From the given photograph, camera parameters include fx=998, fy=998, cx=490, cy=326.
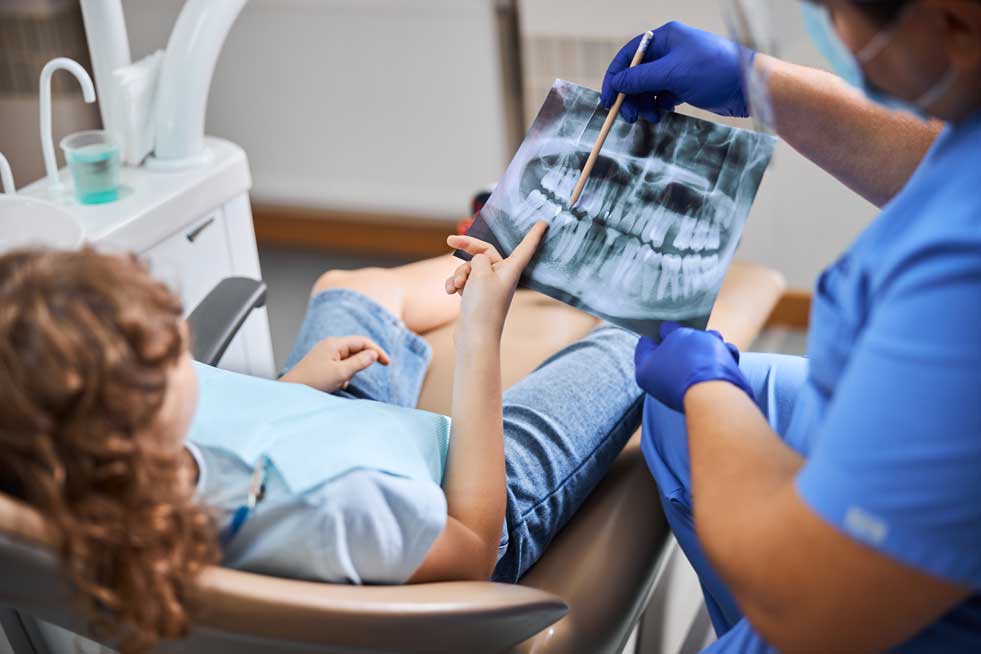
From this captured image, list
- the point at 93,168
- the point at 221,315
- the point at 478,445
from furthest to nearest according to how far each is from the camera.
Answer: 1. the point at 93,168
2. the point at 221,315
3. the point at 478,445

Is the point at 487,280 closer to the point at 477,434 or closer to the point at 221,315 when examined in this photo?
the point at 477,434

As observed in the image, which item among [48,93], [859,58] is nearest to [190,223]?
[48,93]

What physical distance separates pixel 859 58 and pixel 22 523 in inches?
24.9

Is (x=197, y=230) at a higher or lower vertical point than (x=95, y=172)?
lower

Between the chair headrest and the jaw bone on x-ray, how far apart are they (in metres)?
0.53

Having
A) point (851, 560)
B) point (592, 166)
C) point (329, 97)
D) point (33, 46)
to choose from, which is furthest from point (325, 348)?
point (33, 46)

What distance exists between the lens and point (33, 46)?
93.0 inches

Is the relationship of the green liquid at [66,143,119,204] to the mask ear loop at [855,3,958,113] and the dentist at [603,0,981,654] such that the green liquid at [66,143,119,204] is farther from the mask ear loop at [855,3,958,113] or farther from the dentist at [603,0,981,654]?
the mask ear loop at [855,3,958,113]

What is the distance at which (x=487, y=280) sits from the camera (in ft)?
3.21

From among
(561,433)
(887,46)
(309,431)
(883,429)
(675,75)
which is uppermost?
(887,46)

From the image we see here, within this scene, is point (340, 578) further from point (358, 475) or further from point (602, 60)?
point (602, 60)

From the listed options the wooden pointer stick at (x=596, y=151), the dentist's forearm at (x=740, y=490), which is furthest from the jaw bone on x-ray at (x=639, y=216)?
the dentist's forearm at (x=740, y=490)

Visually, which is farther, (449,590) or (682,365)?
(682,365)

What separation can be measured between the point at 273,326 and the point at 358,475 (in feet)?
5.15
